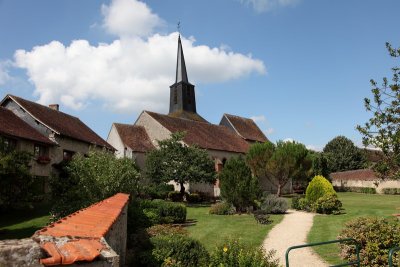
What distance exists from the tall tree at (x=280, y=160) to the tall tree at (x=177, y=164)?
9.74 meters

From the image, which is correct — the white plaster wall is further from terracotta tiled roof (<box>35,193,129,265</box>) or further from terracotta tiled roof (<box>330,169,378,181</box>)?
terracotta tiled roof (<box>35,193,129,265</box>)

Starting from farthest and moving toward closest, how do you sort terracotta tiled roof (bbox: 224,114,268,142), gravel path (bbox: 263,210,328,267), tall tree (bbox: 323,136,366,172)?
tall tree (bbox: 323,136,366,172), terracotta tiled roof (bbox: 224,114,268,142), gravel path (bbox: 263,210,328,267)

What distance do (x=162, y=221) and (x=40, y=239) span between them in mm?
14675

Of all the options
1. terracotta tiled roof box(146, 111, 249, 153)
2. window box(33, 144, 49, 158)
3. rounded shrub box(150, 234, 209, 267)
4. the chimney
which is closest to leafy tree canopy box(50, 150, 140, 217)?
rounded shrub box(150, 234, 209, 267)

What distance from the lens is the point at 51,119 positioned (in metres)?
31.7

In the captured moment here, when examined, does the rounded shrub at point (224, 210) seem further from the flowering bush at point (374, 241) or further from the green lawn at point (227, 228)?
the flowering bush at point (374, 241)

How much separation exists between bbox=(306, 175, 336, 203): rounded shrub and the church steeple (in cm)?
3403

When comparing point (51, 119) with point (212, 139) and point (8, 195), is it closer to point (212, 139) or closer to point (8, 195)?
point (8, 195)

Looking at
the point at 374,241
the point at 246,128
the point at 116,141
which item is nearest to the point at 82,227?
the point at 374,241

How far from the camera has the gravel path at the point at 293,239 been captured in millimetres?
12384

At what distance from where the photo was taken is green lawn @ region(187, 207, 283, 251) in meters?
15.6

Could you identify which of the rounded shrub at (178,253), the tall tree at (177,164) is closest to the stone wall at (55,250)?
the rounded shrub at (178,253)

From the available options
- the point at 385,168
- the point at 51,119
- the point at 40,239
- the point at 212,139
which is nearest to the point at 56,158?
the point at 51,119

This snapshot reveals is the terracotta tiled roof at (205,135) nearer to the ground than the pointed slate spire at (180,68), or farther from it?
nearer to the ground
